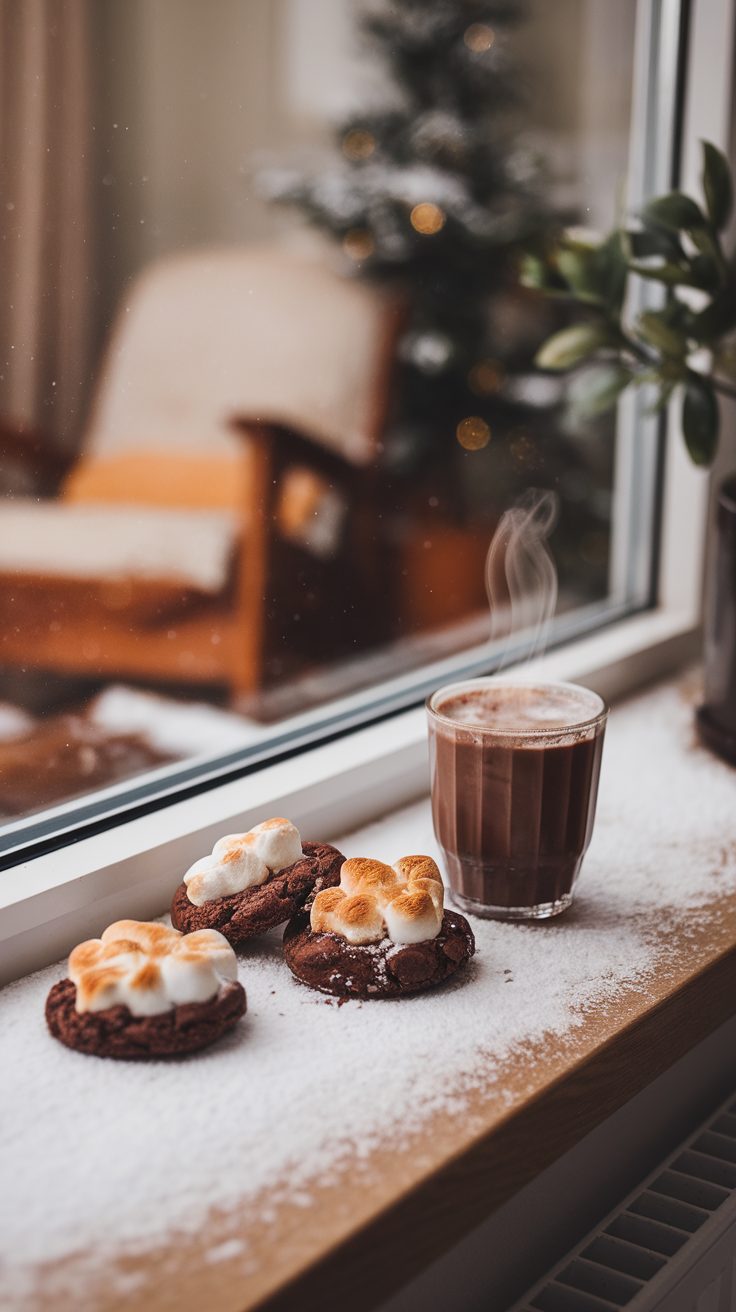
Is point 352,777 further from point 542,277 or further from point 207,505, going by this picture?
point 207,505

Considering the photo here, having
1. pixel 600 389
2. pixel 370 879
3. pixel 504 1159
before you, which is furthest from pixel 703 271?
pixel 504 1159

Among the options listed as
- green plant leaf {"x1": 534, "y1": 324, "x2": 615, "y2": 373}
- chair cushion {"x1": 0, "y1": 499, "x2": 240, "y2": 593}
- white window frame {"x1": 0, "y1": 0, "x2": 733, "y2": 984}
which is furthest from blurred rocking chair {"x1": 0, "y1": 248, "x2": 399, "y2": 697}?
green plant leaf {"x1": 534, "y1": 324, "x2": 615, "y2": 373}

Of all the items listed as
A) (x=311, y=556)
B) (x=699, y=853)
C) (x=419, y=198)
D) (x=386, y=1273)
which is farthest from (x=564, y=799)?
(x=419, y=198)

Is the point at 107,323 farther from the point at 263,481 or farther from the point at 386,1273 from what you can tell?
the point at 386,1273

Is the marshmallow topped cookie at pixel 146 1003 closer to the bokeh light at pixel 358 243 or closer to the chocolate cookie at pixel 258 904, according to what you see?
the chocolate cookie at pixel 258 904

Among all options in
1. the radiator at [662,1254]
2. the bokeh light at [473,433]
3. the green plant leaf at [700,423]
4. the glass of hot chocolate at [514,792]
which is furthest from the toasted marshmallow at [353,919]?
the bokeh light at [473,433]

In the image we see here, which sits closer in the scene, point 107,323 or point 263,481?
point 107,323
